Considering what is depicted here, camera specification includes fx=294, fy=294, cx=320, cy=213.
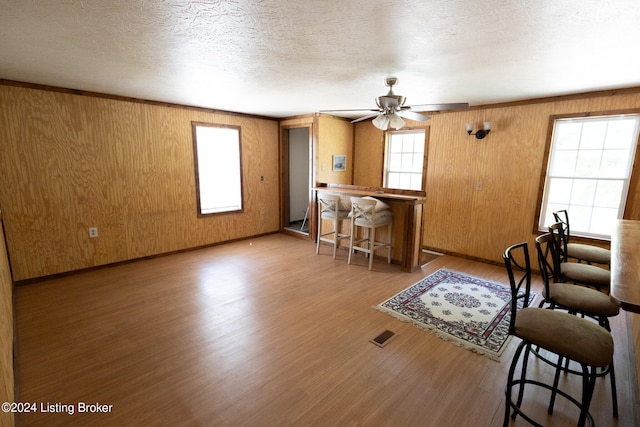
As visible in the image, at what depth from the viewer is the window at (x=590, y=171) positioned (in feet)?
11.4

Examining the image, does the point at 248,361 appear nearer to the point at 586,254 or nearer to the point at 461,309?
the point at 461,309

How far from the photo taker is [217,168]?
5.15 m

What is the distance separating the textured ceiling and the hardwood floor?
2334 mm

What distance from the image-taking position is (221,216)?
17.4ft

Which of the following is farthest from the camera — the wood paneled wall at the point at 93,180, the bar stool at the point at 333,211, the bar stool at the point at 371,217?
the bar stool at the point at 333,211

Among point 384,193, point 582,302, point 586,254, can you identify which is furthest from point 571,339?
point 384,193

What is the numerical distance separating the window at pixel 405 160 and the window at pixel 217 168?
9.38 feet

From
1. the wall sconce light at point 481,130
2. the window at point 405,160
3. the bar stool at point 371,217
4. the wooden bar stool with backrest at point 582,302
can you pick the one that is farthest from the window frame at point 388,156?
the wooden bar stool with backrest at point 582,302

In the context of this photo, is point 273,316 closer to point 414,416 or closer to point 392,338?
point 392,338

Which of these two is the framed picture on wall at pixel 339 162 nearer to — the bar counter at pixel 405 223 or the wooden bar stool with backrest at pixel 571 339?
the bar counter at pixel 405 223

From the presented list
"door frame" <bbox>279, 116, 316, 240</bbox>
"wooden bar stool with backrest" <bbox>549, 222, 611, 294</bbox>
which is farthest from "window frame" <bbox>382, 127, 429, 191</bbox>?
"wooden bar stool with backrest" <bbox>549, 222, 611, 294</bbox>

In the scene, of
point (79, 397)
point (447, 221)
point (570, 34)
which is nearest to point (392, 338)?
point (79, 397)

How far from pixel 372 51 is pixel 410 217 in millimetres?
2395

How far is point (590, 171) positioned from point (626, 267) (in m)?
2.80
